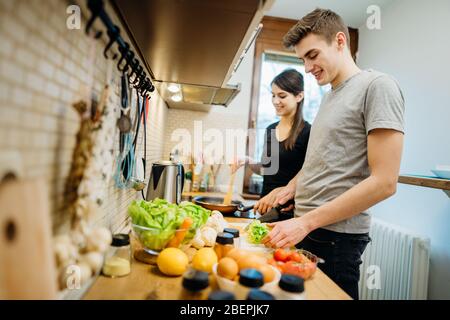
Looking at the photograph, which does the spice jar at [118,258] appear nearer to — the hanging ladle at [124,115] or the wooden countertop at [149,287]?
the wooden countertop at [149,287]

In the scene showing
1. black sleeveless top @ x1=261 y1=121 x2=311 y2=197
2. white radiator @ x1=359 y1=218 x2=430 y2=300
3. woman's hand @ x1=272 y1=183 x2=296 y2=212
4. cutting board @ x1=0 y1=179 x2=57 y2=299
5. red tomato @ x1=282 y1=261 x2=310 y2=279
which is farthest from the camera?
white radiator @ x1=359 y1=218 x2=430 y2=300

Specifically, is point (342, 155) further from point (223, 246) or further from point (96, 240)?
point (96, 240)

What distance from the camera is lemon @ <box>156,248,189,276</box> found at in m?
0.73

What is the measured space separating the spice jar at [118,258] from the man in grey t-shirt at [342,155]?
0.48 meters

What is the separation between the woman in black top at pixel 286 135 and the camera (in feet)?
5.85

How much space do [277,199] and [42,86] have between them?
47.4 inches

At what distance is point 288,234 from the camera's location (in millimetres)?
996

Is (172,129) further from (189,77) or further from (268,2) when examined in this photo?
(268,2)

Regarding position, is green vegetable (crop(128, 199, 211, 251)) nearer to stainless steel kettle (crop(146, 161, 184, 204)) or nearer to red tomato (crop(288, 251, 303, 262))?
red tomato (crop(288, 251, 303, 262))

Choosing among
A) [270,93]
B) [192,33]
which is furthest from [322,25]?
[270,93]

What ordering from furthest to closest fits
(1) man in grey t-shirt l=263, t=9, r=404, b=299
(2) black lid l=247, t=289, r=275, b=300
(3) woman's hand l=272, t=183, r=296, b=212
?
(3) woman's hand l=272, t=183, r=296, b=212, (1) man in grey t-shirt l=263, t=9, r=404, b=299, (2) black lid l=247, t=289, r=275, b=300

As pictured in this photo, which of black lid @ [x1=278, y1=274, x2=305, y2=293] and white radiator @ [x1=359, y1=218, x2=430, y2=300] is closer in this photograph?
black lid @ [x1=278, y1=274, x2=305, y2=293]

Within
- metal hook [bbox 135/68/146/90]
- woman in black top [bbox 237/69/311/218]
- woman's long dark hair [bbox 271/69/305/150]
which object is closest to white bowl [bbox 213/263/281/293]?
metal hook [bbox 135/68/146/90]

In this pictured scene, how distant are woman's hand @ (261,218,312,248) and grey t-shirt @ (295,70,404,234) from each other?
0.18 m
